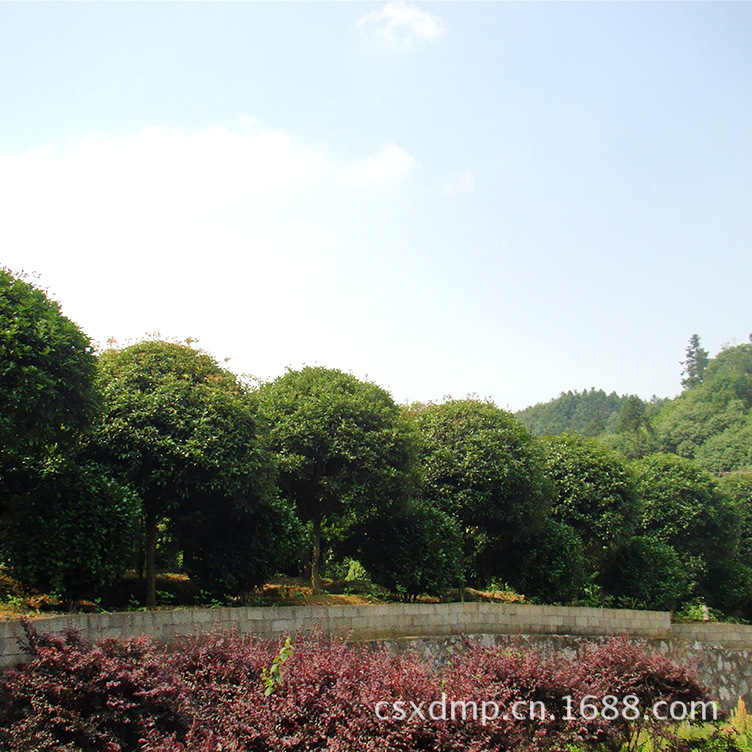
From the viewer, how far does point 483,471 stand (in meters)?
19.9

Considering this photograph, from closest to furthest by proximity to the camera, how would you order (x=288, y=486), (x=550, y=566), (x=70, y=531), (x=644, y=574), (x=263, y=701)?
(x=263, y=701) → (x=70, y=531) → (x=288, y=486) → (x=550, y=566) → (x=644, y=574)

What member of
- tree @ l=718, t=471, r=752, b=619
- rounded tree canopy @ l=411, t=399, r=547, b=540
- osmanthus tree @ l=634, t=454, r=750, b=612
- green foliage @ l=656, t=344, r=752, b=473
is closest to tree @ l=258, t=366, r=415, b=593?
rounded tree canopy @ l=411, t=399, r=547, b=540

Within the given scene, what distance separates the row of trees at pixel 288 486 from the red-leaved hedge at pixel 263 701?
338 centimetres

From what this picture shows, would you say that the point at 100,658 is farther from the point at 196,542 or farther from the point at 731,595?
the point at 731,595

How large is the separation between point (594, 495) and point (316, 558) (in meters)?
9.74

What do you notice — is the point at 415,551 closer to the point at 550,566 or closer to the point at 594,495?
the point at 550,566

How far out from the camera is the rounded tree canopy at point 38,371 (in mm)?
10867

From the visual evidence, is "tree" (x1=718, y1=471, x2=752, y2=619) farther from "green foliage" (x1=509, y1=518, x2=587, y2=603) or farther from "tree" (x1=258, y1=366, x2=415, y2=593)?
"tree" (x1=258, y1=366, x2=415, y2=593)

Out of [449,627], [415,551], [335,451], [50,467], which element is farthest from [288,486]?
[50,467]

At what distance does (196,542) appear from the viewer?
15.3 meters

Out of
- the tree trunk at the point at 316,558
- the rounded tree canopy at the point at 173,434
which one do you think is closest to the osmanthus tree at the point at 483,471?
the tree trunk at the point at 316,558

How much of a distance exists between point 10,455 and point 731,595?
25.9 m

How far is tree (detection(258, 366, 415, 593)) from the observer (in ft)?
56.1

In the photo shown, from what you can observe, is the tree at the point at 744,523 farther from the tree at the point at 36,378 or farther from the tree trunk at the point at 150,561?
the tree at the point at 36,378
